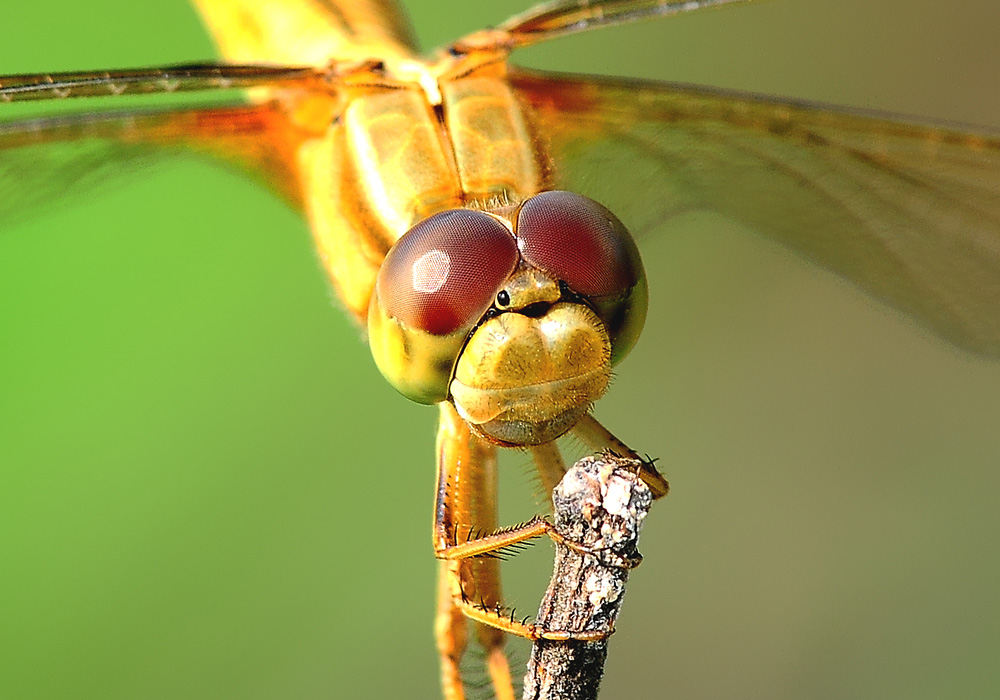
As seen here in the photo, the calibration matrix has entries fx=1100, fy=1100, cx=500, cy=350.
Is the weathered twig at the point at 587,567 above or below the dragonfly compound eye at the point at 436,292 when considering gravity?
below

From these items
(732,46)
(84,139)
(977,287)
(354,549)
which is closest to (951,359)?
(977,287)

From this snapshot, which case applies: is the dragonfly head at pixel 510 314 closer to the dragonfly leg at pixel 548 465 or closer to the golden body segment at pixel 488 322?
the golden body segment at pixel 488 322

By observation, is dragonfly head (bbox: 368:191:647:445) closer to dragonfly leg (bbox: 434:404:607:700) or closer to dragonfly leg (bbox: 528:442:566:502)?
dragonfly leg (bbox: 434:404:607:700)

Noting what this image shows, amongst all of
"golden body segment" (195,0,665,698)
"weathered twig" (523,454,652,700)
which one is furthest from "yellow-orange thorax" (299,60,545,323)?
"weathered twig" (523,454,652,700)

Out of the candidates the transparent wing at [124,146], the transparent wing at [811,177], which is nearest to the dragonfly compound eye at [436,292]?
the transparent wing at [811,177]

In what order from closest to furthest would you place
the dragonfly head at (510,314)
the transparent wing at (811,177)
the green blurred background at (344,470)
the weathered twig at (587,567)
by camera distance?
1. the weathered twig at (587,567)
2. the dragonfly head at (510,314)
3. the transparent wing at (811,177)
4. the green blurred background at (344,470)

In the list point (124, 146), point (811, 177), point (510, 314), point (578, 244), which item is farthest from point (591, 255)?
point (124, 146)
